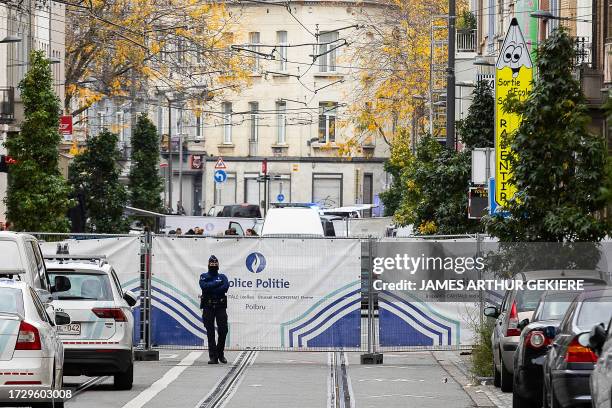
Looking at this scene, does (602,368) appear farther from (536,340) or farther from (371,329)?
(371,329)

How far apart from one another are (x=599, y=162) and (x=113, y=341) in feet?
24.7

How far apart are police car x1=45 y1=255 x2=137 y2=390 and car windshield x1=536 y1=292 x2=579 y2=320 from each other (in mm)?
5473

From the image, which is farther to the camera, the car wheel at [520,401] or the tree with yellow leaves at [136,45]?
the tree with yellow leaves at [136,45]

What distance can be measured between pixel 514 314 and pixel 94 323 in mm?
5224

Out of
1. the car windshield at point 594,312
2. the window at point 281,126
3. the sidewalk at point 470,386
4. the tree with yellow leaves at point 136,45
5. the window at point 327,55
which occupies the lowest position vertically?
the sidewalk at point 470,386

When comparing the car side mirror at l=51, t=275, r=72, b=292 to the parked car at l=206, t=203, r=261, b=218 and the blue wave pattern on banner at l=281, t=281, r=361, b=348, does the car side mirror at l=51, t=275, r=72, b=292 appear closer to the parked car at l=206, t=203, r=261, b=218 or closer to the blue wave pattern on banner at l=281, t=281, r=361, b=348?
the blue wave pattern on banner at l=281, t=281, r=361, b=348

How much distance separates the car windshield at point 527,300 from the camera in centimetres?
2205

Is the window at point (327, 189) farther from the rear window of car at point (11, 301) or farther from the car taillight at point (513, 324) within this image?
the rear window of car at point (11, 301)

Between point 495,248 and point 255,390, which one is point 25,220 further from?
point 255,390

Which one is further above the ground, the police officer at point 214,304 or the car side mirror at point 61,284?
the car side mirror at point 61,284

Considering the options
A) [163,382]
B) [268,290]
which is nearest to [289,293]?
[268,290]

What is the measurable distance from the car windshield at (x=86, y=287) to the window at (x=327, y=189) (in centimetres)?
8164

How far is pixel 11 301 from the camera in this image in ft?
53.5

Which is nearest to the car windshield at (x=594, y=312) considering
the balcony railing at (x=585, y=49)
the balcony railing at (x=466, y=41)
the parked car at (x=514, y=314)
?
the parked car at (x=514, y=314)
